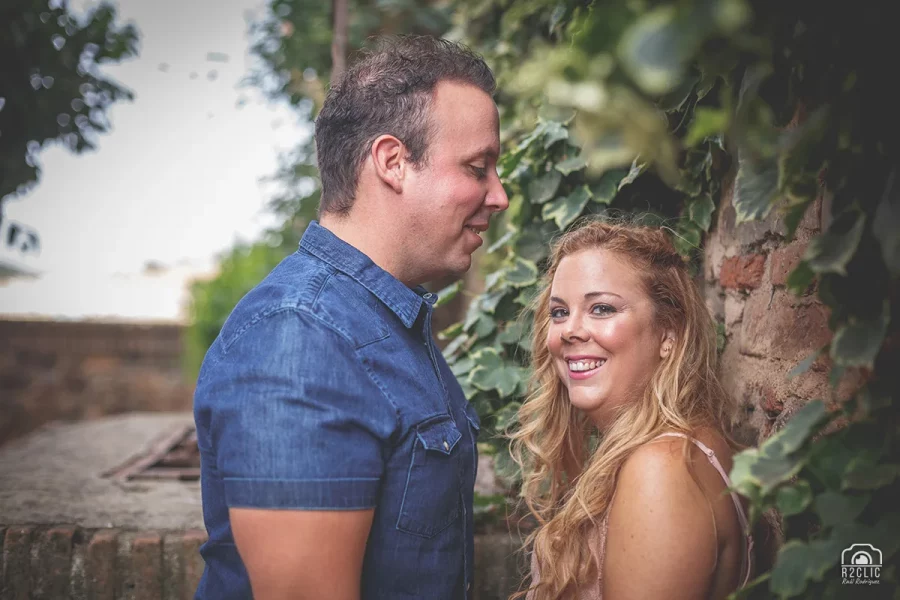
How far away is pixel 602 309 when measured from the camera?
1.69m

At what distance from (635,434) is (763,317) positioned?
1.43 feet

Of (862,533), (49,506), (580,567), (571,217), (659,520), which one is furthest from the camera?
(49,506)

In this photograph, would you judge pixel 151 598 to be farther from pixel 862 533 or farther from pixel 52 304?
pixel 52 304

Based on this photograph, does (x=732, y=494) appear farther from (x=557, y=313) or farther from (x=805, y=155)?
(x=805, y=155)

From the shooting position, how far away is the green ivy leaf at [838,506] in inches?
36.1

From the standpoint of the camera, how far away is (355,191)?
5.29 feet

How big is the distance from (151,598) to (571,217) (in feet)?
5.90

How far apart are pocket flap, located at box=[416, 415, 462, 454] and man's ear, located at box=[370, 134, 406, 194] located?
1.76ft

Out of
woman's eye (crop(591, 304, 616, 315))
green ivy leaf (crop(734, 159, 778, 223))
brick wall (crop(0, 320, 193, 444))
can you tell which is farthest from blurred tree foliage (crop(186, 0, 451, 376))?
green ivy leaf (crop(734, 159, 778, 223))

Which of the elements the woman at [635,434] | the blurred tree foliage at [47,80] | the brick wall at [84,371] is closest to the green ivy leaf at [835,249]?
the woman at [635,434]

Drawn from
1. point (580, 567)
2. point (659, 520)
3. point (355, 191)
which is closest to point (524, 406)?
point (580, 567)

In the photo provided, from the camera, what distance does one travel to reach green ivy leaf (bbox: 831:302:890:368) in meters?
0.84

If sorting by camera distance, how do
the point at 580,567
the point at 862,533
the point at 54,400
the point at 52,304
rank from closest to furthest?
the point at 862,533 < the point at 580,567 < the point at 54,400 < the point at 52,304

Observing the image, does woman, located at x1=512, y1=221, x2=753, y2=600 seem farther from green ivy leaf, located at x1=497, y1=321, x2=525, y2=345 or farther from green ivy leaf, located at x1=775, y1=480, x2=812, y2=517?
green ivy leaf, located at x1=775, y1=480, x2=812, y2=517
